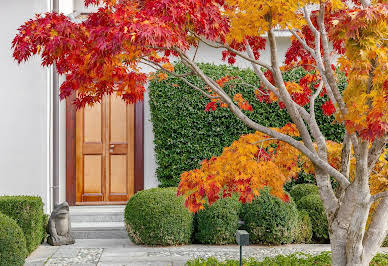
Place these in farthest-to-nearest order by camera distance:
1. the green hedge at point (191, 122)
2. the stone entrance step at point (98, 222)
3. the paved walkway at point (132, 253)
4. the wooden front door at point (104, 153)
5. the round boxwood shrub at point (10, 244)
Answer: the wooden front door at point (104, 153) → the green hedge at point (191, 122) → the stone entrance step at point (98, 222) → the paved walkway at point (132, 253) → the round boxwood shrub at point (10, 244)

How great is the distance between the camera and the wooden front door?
346 inches

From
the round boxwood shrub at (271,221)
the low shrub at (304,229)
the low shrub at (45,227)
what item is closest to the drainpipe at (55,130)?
the low shrub at (45,227)

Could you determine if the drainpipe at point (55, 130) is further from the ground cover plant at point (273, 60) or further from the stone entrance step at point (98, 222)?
the ground cover plant at point (273, 60)

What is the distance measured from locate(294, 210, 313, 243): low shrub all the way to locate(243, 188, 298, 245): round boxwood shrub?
0.13 m

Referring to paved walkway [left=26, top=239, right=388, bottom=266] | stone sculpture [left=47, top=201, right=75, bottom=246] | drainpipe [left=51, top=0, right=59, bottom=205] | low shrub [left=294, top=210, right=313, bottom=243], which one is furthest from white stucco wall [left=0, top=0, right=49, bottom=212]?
low shrub [left=294, top=210, right=313, bottom=243]

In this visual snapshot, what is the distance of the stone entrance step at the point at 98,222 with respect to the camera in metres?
7.48

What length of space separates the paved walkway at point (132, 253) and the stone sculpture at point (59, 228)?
0.13 metres

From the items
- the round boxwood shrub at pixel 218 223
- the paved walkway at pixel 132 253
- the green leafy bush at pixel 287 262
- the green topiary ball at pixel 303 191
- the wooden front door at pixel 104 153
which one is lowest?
the paved walkway at pixel 132 253

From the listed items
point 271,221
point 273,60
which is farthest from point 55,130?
point 273,60

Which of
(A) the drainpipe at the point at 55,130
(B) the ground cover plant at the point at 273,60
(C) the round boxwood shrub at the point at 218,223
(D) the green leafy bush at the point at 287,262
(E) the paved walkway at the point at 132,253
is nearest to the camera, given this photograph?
(B) the ground cover plant at the point at 273,60

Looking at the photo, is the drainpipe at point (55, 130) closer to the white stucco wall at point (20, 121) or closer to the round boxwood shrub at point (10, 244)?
the white stucco wall at point (20, 121)

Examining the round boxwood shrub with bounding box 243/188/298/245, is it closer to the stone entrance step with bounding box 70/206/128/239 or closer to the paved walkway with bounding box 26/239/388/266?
the paved walkway with bounding box 26/239/388/266

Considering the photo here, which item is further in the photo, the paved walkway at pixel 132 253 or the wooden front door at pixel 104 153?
the wooden front door at pixel 104 153

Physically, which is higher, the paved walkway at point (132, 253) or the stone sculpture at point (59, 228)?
the stone sculpture at point (59, 228)
